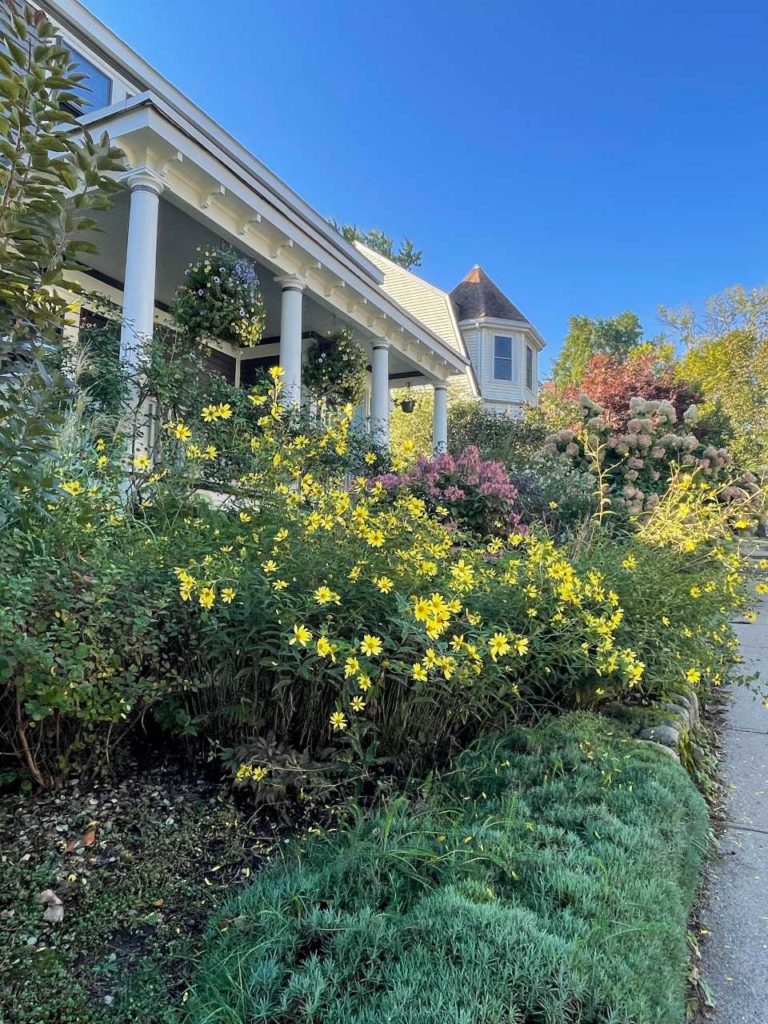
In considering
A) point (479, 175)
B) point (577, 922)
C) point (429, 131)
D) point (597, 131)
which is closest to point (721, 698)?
point (577, 922)

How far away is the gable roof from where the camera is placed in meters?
19.9

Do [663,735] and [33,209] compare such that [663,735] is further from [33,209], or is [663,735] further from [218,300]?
[218,300]

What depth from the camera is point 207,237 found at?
7188mm

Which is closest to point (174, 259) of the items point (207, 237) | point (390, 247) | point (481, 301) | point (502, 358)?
point (207, 237)

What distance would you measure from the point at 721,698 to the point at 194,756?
3.53 metres

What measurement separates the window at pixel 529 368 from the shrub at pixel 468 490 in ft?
56.5

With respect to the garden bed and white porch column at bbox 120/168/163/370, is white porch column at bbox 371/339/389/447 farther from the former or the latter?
the garden bed

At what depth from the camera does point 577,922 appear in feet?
4.49

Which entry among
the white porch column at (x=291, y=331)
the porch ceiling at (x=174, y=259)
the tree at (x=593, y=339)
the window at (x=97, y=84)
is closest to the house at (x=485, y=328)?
the tree at (x=593, y=339)

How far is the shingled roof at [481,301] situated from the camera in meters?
21.5

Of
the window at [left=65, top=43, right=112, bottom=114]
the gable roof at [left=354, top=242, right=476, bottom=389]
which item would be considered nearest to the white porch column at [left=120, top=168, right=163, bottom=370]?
the window at [left=65, top=43, right=112, bottom=114]

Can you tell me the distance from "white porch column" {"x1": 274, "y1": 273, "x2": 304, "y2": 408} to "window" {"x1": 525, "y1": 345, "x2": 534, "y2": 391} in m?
16.0

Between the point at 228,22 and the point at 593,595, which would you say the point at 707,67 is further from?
the point at 593,595

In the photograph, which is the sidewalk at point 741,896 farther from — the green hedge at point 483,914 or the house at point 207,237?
the house at point 207,237
